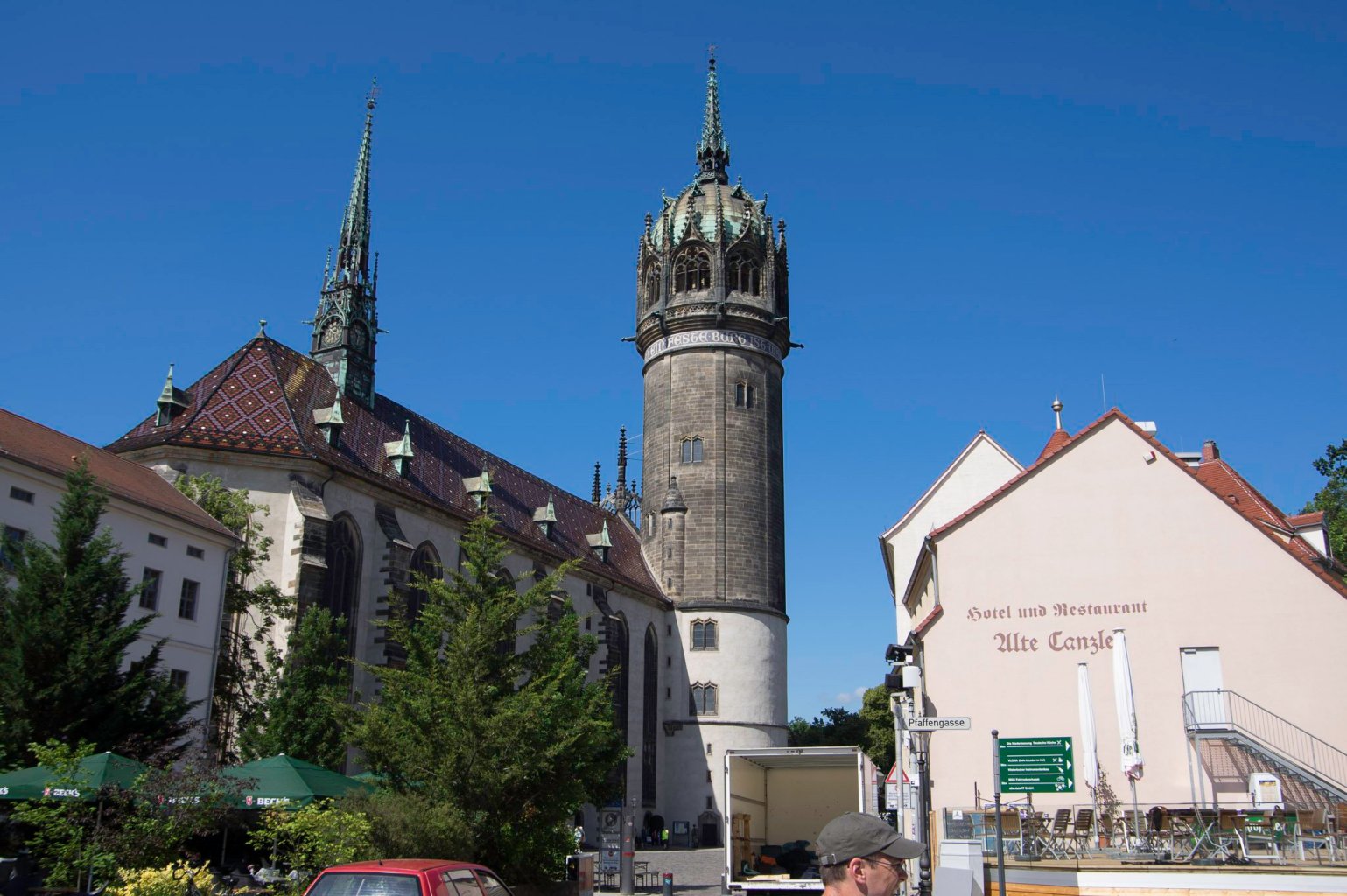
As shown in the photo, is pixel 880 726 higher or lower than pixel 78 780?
higher

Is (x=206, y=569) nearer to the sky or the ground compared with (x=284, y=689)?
nearer to the sky

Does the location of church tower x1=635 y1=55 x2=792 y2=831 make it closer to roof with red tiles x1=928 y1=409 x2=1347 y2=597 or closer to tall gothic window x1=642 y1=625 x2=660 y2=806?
tall gothic window x1=642 y1=625 x2=660 y2=806

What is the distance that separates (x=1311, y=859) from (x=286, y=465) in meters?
28.0

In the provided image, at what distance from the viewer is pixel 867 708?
6519cm

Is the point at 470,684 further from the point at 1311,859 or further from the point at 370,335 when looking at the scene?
the point at 370,335

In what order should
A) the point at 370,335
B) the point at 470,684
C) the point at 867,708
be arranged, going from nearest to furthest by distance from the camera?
the point at 470,684
the point at 370,335
the point at 867,708

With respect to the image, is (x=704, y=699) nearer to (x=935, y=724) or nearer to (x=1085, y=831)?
(x=1085, y=831)

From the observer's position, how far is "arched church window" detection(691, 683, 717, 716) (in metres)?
52.1

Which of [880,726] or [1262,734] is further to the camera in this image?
[880,726]

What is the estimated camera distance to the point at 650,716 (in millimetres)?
51594

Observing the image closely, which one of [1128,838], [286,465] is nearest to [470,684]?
[1128,838]

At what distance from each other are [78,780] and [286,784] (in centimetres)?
328

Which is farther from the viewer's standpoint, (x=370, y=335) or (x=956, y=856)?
(x=370, y=335)

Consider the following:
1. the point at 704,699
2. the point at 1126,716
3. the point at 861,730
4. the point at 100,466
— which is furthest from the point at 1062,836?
the point at 861,730
